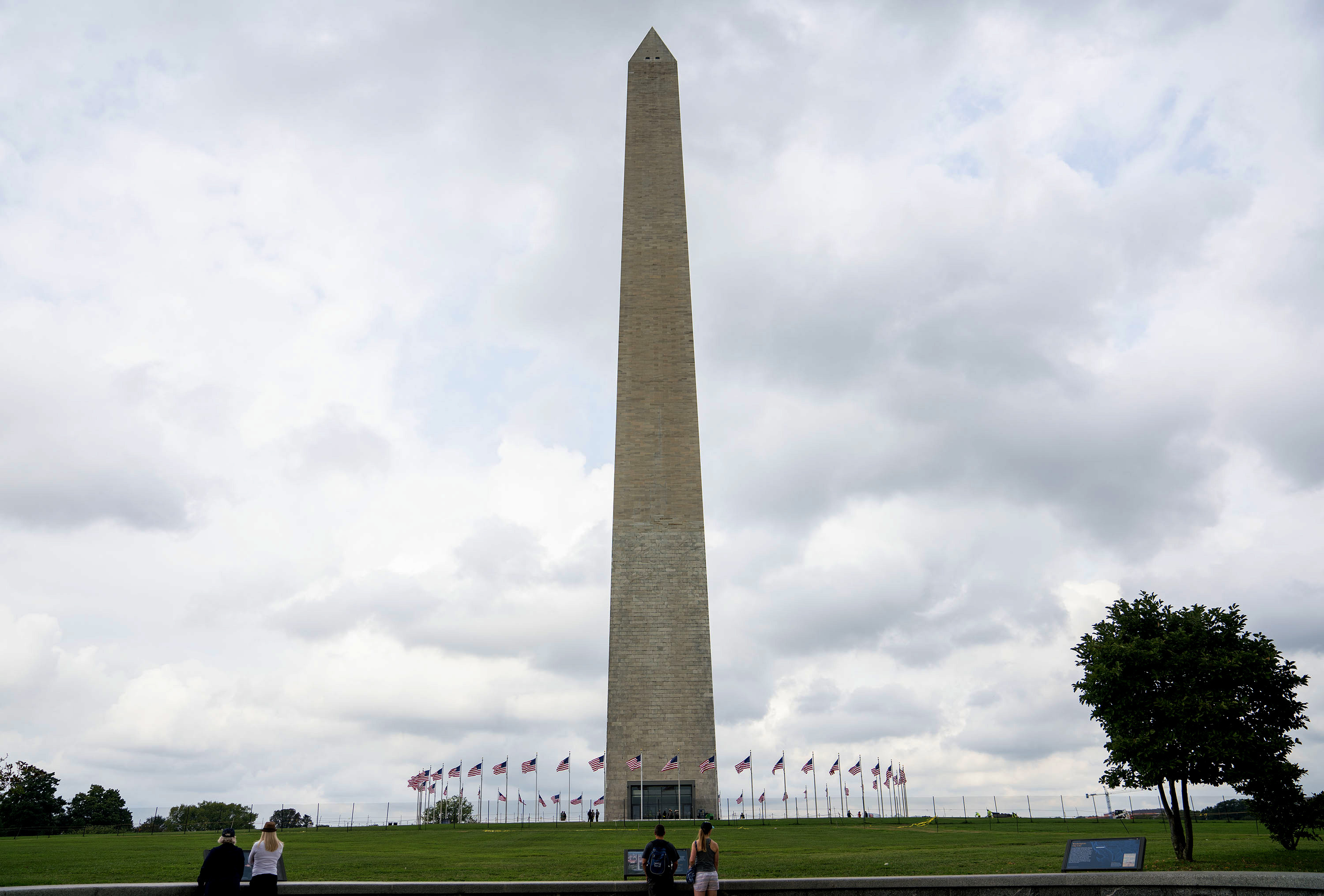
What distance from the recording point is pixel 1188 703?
78.2 feet

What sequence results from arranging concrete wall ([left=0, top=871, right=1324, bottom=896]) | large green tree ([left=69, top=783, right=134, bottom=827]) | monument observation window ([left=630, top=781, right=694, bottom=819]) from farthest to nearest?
large green tree ([left=69, top=783, right=134, bottom=827]), monument observation window ([left=630, top=781, right=694, bottom=819]), concrete wall ([left=0, top=871, right=1324, bottom=896])

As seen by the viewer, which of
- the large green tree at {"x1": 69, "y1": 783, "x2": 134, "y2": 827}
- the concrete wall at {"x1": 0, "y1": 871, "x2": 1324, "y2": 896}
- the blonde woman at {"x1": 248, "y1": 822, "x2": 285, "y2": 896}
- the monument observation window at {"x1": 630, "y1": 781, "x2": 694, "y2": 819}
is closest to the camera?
the blonde woman at {"x1": 248, "y1": 822, "x2": 285, "y2": 896}

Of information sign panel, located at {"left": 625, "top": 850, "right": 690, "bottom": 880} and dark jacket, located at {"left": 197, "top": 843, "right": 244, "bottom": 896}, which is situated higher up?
dark jacket, located at {"left": 197, "top": 843, "right": 244, "bottom": 896}

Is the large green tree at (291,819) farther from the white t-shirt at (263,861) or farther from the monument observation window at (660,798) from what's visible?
the white t-shirt at (263,861)

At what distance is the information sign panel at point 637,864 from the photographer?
16.3m

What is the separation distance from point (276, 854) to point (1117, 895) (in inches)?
487

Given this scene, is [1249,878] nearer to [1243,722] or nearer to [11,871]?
[1243,722]

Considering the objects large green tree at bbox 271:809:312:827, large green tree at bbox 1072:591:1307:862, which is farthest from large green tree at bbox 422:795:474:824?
large green tree at bbox 1072:591:1307:862

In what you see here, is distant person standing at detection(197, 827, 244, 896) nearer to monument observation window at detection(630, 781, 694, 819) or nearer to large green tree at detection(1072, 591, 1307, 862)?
large green tree at detection(1072, 591, 1307, 862)

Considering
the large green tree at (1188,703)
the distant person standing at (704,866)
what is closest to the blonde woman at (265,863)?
the distant person standing at (704,866)

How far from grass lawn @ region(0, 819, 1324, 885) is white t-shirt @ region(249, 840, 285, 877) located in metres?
8.57

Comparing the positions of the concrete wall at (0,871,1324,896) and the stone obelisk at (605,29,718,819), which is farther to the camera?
the stone obelisk at (605,29,718,819)

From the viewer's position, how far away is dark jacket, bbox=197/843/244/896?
41.8ft

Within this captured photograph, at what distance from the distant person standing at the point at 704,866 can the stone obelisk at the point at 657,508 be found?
37.3 meters
